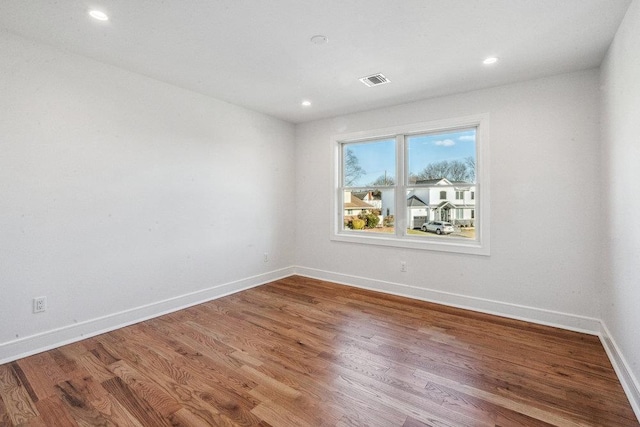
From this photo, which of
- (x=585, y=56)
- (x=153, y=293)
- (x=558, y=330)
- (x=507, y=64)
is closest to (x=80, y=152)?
(x=153, y=293)

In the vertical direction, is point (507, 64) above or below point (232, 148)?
above

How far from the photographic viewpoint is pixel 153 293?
320 cm

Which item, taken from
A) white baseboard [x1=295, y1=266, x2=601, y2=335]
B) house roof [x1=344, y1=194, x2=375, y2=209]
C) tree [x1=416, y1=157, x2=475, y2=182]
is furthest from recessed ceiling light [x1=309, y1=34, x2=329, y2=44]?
white baseboard [x1=295, y1=266, x2=601, y2=335]

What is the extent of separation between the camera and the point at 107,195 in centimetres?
283

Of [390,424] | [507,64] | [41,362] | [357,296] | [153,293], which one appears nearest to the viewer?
[390,424]

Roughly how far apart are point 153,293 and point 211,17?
107 inches

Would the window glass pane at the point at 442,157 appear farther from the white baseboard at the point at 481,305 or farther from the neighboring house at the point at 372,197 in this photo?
the white baseboard at the point at 481,305

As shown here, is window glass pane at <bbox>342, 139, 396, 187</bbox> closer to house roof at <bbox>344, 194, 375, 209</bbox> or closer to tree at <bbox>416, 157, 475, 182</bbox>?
house roof at <bbox>344, 194, 375, 209</bbox>

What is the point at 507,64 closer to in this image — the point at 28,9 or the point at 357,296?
the point at 357,296

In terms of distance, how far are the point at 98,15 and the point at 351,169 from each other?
3356mm

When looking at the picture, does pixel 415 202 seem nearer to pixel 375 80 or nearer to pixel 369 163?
pixel 369 163

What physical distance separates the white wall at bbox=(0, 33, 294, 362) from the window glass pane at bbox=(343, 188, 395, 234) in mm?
1570

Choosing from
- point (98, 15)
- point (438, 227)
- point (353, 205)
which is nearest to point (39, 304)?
point (98, 15)

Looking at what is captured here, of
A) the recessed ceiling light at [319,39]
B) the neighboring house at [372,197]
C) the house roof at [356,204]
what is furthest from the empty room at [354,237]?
the house roof at [356,204]
